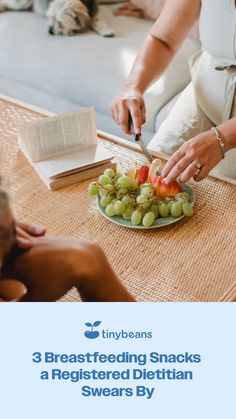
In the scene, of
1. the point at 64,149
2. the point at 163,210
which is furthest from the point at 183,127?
the point at 163,210

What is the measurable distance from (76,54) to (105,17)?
0.35 metres

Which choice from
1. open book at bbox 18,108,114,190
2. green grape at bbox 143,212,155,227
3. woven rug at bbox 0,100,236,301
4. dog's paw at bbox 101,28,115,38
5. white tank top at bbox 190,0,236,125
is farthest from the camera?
dog's paw at bbox 101,28,115,38

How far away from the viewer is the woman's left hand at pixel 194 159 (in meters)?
1.24

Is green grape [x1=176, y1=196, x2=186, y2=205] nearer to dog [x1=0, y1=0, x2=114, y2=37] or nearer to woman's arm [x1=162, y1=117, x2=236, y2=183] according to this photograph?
woman's arm [x1=162, y1=117, x2=236, y2=183]

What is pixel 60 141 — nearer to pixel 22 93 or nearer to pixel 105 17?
pixel 22 93

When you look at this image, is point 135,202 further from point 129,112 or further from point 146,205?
point 129,112

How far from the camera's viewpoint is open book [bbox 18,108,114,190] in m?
1.34

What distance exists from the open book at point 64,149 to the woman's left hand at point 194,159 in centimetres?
17

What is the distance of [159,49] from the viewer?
161 centimetres

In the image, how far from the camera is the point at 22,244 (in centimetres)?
71

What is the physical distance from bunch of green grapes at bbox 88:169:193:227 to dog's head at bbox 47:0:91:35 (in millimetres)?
1357
